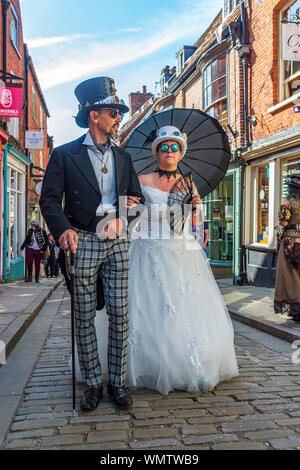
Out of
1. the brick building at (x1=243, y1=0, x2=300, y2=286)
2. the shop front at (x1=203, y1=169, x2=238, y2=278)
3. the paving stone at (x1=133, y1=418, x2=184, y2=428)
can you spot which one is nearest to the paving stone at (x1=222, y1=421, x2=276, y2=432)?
the paving stone at (x1=133, y1=418, x2=184, y2=428)

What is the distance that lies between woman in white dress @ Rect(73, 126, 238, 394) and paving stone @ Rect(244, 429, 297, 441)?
651 millimetres

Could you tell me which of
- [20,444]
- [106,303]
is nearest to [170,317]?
[106,303]

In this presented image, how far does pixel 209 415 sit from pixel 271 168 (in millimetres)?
7676

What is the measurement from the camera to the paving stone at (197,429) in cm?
250

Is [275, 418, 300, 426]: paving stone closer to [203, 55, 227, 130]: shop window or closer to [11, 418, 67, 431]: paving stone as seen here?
[11, 418, 67, 431]: paving stone

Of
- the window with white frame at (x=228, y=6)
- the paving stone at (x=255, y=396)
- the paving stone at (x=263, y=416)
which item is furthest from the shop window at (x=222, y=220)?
the paving stone at (x=263, y=416)

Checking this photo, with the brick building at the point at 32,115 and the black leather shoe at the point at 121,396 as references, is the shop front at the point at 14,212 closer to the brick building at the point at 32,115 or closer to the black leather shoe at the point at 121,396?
the brick building at the point at 32,115

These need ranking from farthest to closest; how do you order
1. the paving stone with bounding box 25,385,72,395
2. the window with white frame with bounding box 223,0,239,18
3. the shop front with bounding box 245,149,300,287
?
the window with white frame with bounding box 223,0,239,18 < the shop front with bounding box 245,149,300,287 < the paving stone with bounding box 25,385,72,395

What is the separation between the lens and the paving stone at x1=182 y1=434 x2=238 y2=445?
2.39 m

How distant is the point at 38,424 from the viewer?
265 centimetres

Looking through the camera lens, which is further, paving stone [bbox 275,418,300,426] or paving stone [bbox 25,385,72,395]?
paving stone [bbox 25,385,72,395]

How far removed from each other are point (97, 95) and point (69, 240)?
3.35 feet

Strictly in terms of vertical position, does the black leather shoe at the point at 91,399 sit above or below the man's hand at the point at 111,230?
below
